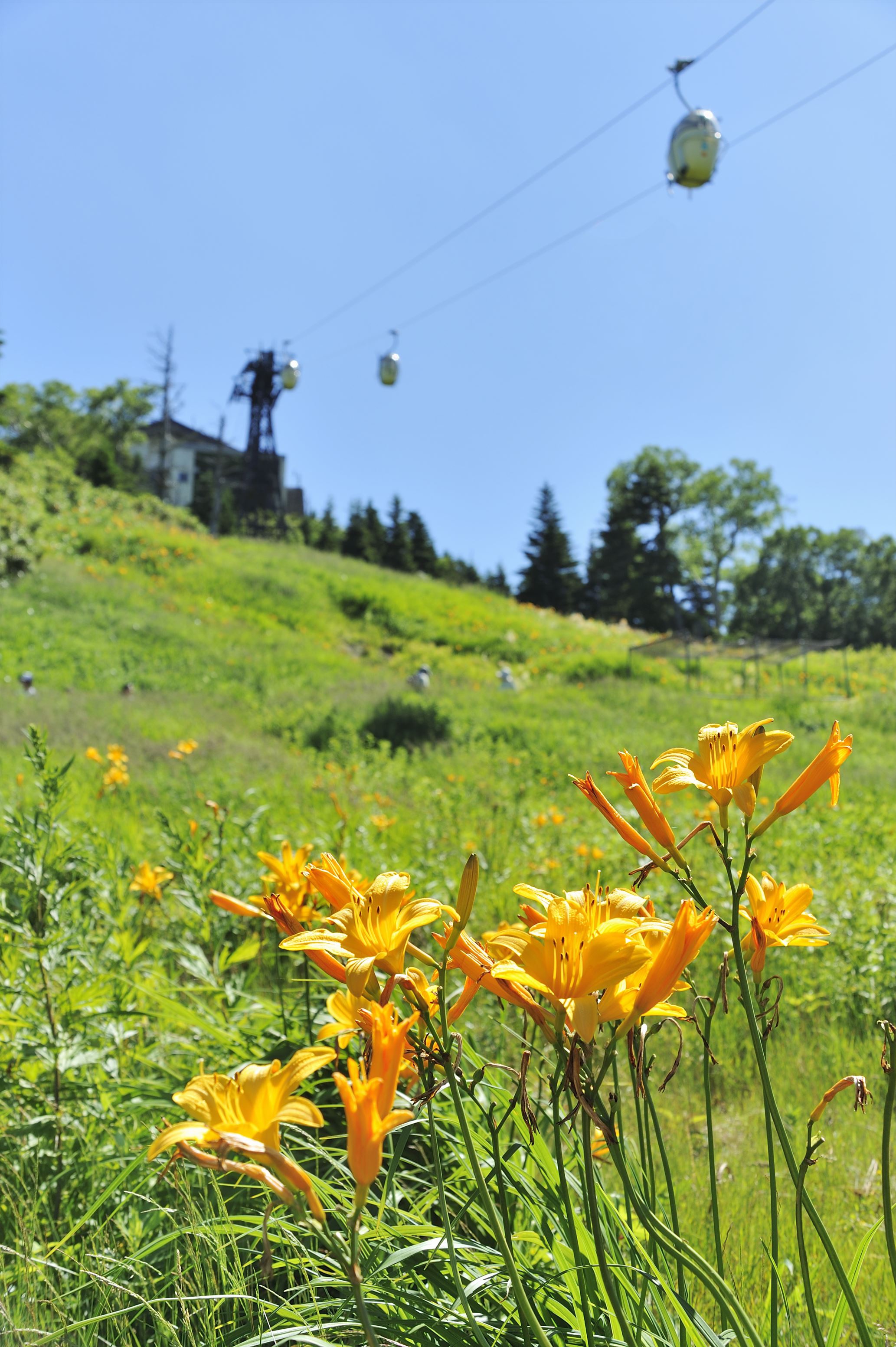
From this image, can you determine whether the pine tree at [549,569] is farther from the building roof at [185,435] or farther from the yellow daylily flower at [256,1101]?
the yellow daylily flower at [256,1101]

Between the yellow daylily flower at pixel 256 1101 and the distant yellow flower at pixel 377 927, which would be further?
the distant yellow flower at pixel 377 927

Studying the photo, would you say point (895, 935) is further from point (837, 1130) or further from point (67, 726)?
point (67, 726)

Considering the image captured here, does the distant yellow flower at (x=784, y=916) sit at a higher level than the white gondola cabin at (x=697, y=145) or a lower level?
lower

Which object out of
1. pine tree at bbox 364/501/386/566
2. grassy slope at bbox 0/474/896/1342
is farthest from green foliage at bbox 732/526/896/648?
grassy slope at bbox 0/474/896/1342

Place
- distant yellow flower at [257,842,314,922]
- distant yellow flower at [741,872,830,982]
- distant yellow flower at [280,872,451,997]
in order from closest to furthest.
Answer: distant yellow flower at [280,872,451,997] < distant yellow flower at [741,872,830,982] < distant yellow flower at [257,842,314,922]

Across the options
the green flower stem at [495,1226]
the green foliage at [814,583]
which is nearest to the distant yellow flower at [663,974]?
the green flower stem at [495,1226]

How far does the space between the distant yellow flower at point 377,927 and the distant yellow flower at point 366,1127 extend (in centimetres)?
12

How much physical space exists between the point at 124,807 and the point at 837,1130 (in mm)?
3665

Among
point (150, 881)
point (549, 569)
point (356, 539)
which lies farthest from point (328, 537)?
point (150, 881)

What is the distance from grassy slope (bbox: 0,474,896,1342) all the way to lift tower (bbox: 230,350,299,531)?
962 cm

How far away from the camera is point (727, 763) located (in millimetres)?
753

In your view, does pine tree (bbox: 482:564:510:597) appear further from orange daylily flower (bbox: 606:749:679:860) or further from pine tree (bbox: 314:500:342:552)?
orange daylily flower (bbox: 606:749:679:860)

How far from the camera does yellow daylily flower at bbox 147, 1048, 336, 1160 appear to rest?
55 cm

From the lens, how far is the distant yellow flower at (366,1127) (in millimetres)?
490
